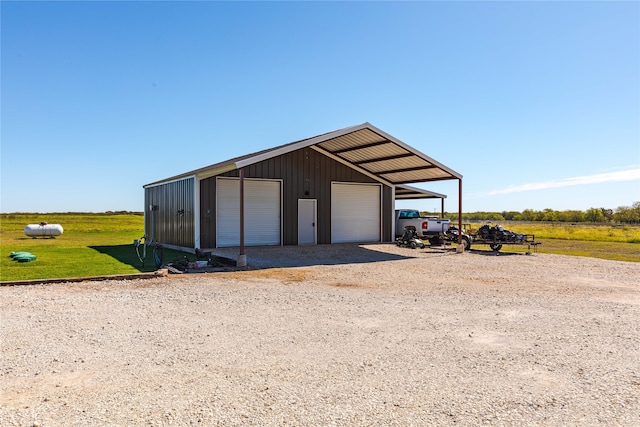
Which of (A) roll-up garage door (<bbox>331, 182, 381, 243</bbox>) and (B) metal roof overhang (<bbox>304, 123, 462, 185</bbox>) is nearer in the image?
(B) metal roof overhang (<bbox>304, 123, 462, 185</bbox>)

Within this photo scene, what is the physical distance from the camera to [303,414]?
3307mm

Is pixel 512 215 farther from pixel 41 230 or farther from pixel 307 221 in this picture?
pixel 41 230

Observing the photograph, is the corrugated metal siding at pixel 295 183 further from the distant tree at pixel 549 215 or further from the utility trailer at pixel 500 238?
the distant tree at pixel 549 215

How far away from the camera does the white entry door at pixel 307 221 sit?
18.4 metres

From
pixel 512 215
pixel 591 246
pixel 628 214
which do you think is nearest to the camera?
pixel 591 246

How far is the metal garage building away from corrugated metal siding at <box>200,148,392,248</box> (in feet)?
0.12

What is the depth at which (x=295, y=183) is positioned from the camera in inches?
712

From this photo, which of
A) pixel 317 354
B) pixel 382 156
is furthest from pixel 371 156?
pixel 317 354

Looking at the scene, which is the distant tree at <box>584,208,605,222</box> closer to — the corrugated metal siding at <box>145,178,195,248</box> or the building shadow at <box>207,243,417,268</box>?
the building shadow at <box>207,243,417,268</box>

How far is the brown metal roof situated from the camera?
589 inches

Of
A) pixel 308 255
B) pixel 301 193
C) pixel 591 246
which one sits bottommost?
pixel 591 246

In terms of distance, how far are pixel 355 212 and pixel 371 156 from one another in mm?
2963

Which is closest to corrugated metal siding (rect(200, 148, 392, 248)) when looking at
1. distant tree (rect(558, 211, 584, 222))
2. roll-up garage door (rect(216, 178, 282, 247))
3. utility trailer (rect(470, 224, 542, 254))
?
roll-up garage door (rect(216, 178, 282, 247))

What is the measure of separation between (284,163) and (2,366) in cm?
1404
